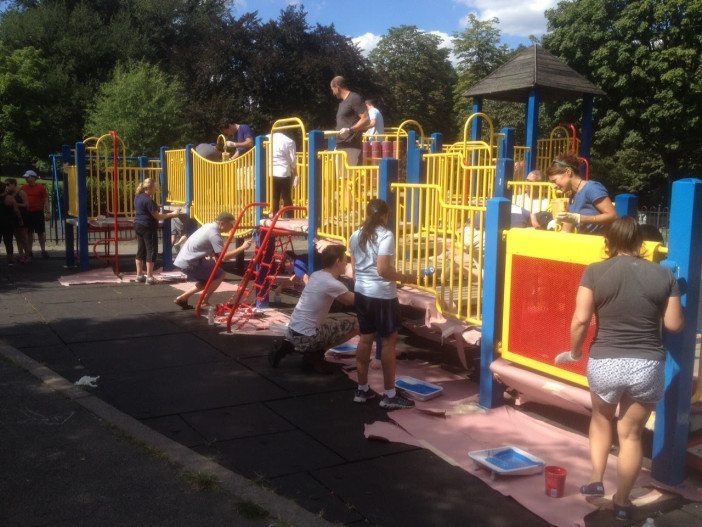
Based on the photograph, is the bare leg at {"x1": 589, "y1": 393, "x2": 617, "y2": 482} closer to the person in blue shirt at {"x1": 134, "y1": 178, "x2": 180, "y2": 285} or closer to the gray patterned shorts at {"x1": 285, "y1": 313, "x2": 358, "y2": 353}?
the gray patterned shorts at {"x1": 285, "y1": 313, "x2": 358, "y2": 353}

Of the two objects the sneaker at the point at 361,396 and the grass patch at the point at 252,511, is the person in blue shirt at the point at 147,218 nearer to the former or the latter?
the sneaker at the point at 361,396

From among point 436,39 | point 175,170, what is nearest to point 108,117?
point 175,170

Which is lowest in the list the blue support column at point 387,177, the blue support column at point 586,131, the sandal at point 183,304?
the sandal at point 183,304

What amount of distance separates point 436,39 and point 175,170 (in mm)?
53142

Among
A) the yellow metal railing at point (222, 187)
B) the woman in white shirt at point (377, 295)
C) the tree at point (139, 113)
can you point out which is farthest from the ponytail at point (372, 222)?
the tree at point (139, 113)

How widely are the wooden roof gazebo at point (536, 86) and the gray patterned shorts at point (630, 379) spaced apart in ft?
31.7

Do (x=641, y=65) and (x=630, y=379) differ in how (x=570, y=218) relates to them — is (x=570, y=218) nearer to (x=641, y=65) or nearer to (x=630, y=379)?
(x=630, y=379)

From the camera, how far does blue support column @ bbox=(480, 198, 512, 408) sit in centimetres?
525

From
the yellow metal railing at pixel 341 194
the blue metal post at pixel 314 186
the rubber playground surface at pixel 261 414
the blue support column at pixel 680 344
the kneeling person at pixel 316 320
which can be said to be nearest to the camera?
the rubber playground surface at pixel 261 414

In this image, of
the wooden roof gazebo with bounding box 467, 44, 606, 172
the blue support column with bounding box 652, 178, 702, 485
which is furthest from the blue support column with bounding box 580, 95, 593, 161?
the blue support column with bounding box 652, 178, 702, 485

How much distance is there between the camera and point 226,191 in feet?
35.2

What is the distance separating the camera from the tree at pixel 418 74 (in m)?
55.9

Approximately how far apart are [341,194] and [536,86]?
6.98 metres

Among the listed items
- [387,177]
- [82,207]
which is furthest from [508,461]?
[82,207]
